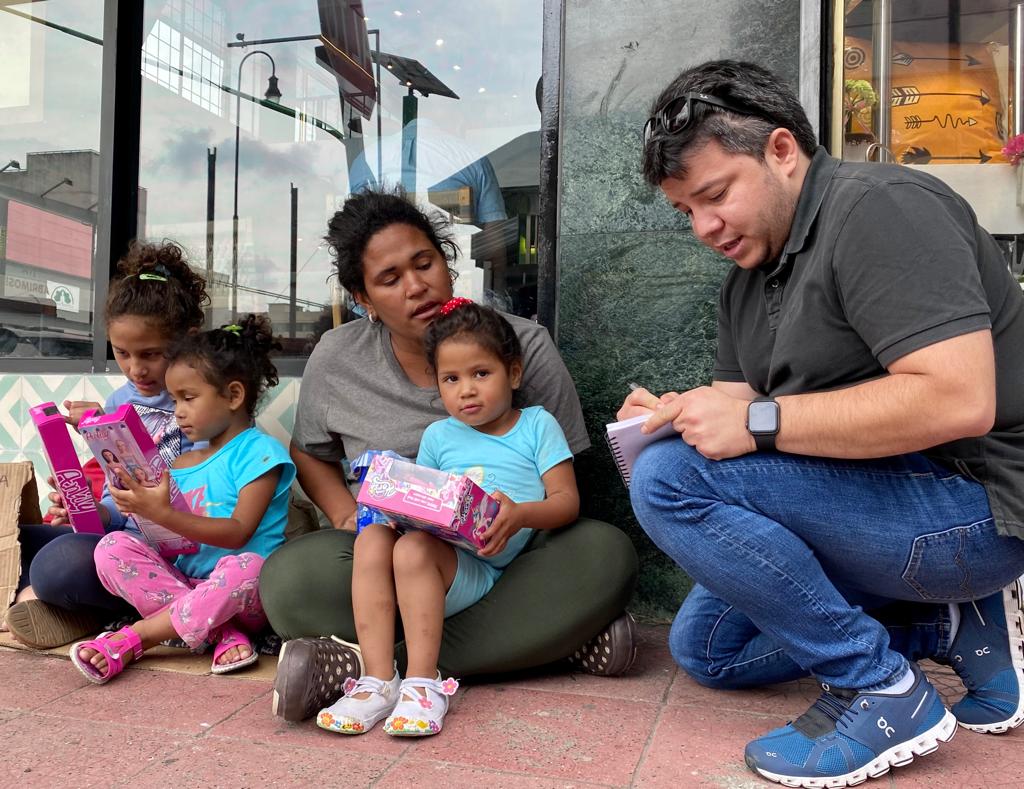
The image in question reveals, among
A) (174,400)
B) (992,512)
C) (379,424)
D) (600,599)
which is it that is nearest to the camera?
(992,512)

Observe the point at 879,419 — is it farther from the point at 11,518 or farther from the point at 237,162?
the point at 237,162

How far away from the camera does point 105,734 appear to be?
76.5 inches

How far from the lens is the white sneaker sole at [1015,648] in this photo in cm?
188

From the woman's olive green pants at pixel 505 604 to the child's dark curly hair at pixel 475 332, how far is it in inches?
20.4

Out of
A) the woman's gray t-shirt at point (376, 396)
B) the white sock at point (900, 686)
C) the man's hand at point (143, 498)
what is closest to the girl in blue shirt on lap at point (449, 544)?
the woman's gray t-shirt at point (376, 396)

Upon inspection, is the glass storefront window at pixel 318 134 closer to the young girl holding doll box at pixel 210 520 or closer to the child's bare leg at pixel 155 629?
the young girl holding doll box at pixel 210 520

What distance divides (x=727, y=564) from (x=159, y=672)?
4.92 ft

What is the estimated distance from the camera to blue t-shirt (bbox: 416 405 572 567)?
7.73ft

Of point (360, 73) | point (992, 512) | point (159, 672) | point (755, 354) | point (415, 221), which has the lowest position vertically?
point (159, 672)

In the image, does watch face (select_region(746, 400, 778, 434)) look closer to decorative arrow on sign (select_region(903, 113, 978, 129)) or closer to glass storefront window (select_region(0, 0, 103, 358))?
decorative arrow on sign (select_region(903, 113, 978, 129))

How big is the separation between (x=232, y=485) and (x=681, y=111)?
160cm

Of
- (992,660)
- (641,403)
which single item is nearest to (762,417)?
(641,403)

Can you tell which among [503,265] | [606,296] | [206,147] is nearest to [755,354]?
[606,296]

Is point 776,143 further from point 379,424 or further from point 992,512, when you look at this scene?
point 379,424
